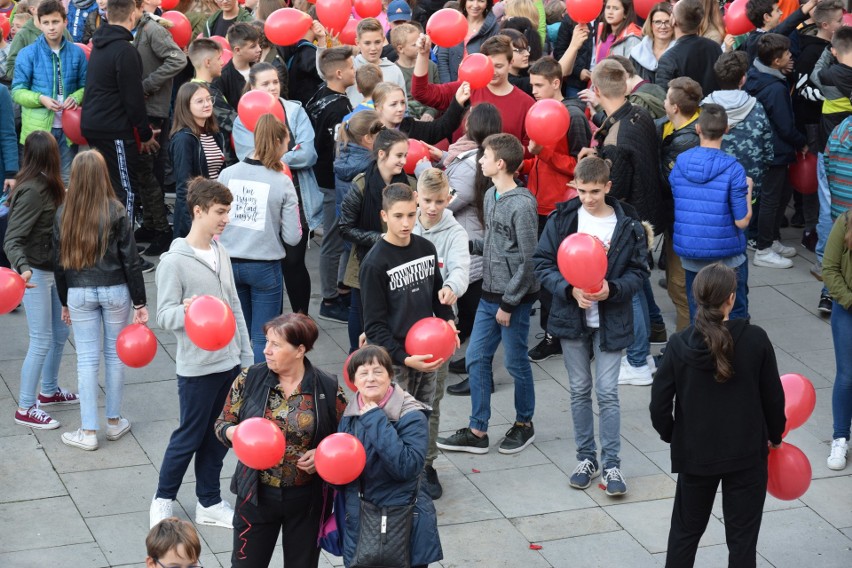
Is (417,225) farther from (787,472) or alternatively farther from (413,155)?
(787,472)

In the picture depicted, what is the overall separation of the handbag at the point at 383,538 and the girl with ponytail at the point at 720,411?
1404mm

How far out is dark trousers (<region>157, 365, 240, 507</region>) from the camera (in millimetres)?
6656

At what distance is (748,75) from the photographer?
408 inches

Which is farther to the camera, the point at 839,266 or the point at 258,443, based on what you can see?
the point at 839,266

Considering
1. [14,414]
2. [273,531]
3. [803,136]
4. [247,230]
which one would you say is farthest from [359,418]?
[803,136]

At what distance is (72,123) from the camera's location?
34.6ft

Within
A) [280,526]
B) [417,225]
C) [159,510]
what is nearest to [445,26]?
[417,225]

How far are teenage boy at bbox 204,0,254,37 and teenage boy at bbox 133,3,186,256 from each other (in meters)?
0.83

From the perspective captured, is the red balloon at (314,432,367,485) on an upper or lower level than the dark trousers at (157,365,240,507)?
upper

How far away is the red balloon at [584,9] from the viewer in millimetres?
10570

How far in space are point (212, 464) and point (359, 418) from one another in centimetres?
188

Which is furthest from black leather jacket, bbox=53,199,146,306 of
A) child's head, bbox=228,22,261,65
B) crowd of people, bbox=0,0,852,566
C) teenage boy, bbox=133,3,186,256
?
teenage boy, bbox=133,3,186,256

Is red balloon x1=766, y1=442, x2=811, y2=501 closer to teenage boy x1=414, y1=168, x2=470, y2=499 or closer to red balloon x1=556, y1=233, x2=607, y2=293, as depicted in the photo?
red balloon x1=556, y1=233, x2=607, y2=293

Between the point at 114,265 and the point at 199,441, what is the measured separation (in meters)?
1.37
